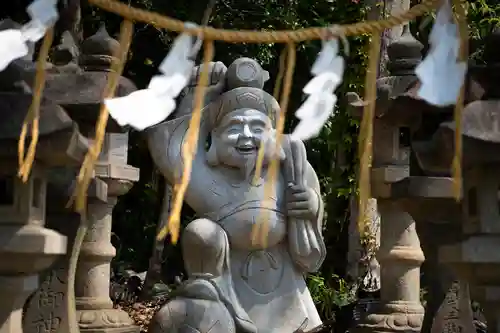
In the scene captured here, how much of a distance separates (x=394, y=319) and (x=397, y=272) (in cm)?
26

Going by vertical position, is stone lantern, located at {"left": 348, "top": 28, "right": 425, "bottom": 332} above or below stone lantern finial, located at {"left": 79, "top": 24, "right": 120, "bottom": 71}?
below

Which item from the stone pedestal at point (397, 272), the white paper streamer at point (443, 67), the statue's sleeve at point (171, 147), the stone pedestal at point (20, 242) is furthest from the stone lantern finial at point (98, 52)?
the white paper streamer at point (443, 67)

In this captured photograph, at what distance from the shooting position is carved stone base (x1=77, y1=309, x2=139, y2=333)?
13.9 ft

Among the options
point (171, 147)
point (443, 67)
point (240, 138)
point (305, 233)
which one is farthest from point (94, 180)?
point (443, 67)

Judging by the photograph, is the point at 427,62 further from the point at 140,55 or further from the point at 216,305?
the point at 140,55

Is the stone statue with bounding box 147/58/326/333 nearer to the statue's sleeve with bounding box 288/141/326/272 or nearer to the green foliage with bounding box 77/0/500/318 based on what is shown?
the statue's sleeve with bounding box 288/141/326/272

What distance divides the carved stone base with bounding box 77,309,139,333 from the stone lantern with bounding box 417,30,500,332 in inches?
89.0

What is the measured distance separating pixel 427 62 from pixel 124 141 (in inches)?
104

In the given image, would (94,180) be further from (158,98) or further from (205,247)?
(158,98)

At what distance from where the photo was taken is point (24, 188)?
2.57 meters

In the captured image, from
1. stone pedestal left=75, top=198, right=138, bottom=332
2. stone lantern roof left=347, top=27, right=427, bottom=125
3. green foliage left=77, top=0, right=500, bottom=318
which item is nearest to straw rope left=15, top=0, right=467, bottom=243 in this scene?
stone lantern roof left=347, top=27, right=427, bottom=125

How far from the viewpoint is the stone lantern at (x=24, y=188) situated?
93.7 inches

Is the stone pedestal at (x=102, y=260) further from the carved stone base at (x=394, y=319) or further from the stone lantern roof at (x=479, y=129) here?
the stone lantern roof at (x=479, y=129)

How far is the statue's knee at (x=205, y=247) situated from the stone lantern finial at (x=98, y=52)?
894 mm
